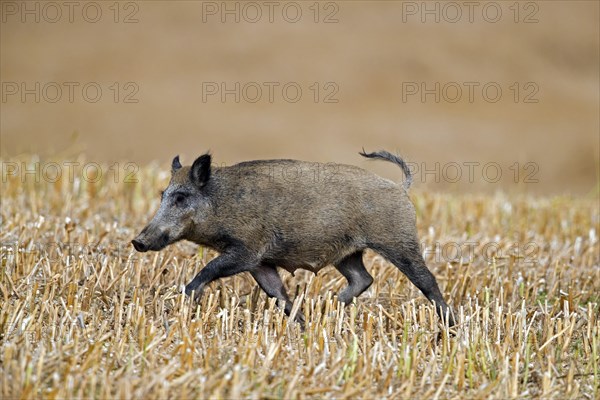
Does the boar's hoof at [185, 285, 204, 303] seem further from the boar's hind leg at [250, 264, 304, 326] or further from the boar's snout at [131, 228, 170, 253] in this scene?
the boar's hind leg at [250, 264, 304, 326]

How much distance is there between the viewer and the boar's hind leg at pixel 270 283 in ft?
20.7

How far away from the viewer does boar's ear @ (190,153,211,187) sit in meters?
6.24

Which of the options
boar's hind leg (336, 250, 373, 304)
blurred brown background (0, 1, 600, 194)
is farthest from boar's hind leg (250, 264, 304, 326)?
blurred brown background (0, 1, 600, 194)

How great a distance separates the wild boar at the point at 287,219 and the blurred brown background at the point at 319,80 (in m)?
14.7

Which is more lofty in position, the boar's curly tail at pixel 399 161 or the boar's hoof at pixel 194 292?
the boar's curly tail at pixel 399 161

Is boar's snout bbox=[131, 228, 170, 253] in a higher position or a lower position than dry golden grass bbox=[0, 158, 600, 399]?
higher

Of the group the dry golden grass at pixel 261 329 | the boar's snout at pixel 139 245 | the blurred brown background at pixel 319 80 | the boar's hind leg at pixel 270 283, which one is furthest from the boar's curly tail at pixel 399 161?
the blurred brown background at pixel 319 80

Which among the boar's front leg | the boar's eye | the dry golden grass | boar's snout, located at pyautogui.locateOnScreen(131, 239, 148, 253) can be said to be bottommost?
the dry golden grass

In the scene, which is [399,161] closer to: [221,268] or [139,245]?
[221,268]

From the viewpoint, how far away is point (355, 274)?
6.62 meters

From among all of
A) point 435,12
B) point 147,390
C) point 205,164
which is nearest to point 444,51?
point 435,12

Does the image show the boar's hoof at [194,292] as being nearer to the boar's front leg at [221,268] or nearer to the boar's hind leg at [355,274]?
the boar's front leg at [221,268]

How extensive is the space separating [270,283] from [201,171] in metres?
0.91

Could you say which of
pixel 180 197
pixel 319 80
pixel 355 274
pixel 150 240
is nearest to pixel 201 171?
pixel 180 197
